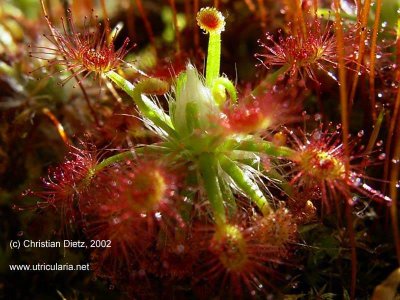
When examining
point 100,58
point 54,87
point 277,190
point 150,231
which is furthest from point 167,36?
point 150,231

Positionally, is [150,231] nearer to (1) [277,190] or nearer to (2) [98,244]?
(2) [98,244]

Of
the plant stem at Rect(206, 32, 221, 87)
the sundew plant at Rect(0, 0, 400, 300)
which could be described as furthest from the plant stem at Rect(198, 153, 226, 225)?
the plant stem at Rect(206, 32, 221, 87)

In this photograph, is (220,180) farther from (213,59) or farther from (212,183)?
(213,59)

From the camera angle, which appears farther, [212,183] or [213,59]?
[213,59]

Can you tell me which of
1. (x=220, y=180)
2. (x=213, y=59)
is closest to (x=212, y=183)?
(x=220, y=180)

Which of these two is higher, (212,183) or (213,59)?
(213,59)

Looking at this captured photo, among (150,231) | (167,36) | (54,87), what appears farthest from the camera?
(167,36)

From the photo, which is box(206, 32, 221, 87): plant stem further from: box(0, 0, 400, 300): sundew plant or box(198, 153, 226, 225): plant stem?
box(198, 153, 226, 225): plant stem

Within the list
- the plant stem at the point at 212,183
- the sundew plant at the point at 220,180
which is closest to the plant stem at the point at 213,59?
the sundew plant at the point at 220,180

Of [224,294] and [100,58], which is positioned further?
[100,58]
